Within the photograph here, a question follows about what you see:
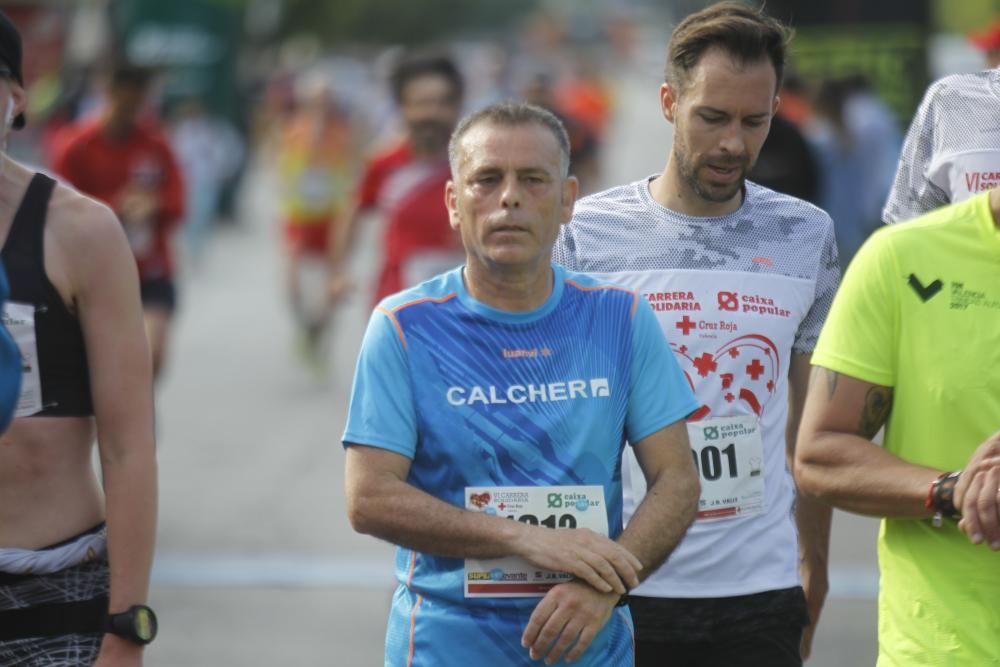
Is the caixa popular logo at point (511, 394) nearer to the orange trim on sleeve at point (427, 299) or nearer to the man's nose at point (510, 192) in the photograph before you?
the orange trim on sleeve at point (427, 299)

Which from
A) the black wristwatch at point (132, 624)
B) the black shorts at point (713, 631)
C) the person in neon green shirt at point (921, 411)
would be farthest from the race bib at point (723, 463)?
the black wristwatch at point (132, 624)

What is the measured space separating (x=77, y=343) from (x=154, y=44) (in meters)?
24.3

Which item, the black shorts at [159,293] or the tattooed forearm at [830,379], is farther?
the black shorts at [159,293]

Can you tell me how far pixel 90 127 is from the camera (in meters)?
10.3

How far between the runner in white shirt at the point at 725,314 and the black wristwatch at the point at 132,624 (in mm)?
1183

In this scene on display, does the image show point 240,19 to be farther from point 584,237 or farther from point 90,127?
point 584,237

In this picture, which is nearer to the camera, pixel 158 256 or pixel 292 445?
pixel 158 256

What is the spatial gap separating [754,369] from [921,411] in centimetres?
71

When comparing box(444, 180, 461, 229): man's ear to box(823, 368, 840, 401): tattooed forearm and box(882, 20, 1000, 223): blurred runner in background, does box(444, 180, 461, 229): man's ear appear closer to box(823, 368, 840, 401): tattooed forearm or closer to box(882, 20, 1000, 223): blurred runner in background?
box(823, 368, 840, 401): tattooed forearm

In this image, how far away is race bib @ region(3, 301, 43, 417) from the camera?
11.9 feet

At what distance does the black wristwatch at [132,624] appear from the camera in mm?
3652

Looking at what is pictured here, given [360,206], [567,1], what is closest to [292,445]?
[360,206]

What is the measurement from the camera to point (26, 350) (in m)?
3.66

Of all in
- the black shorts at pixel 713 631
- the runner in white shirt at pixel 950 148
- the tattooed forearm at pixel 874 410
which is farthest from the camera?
the runner in white shirt at pixel 950 148
